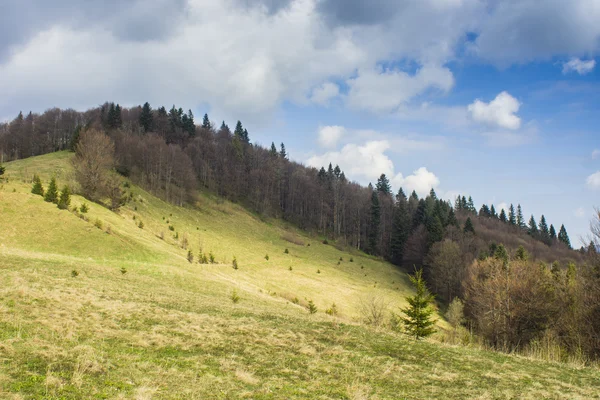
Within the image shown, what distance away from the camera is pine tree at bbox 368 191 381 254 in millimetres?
99188

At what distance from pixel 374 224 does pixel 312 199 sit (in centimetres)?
2108

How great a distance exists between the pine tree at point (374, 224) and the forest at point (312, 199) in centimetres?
31

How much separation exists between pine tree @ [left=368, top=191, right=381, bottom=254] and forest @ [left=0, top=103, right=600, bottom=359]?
1.03 feet

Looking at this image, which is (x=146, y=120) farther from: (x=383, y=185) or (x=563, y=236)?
(x=563, y=236)

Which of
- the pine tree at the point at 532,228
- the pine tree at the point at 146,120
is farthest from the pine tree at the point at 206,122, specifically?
the pine tree at the point at 532,228

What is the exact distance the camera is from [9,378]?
5898 millimetres

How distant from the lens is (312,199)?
359ft

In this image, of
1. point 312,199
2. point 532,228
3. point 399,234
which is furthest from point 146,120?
point 532,228

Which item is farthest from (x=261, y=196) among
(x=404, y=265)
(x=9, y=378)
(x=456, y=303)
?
(x=9, y=378)

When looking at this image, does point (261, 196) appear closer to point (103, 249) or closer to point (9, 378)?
point (103, 249)

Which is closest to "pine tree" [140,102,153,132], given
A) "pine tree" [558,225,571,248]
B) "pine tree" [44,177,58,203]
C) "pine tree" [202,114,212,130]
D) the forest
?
the forest

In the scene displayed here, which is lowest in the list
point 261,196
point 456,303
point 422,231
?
point 456,303

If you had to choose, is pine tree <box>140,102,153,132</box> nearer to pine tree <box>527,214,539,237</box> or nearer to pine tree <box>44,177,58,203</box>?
pine tree <box>44,177,58,203</box>

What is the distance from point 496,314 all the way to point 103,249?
101 feet
